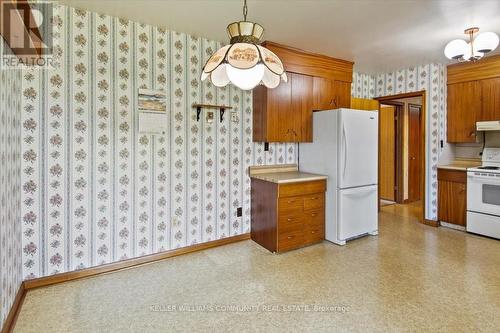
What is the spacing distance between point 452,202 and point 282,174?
2.49 m

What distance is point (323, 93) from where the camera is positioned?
401 cm

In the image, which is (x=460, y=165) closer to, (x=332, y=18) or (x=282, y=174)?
(x=282, y=174)

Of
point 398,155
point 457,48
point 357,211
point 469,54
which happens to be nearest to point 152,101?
point 357,211

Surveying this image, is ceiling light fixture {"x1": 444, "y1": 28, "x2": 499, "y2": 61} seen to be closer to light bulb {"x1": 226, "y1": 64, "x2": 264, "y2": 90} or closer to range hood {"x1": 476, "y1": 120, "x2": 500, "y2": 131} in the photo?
range hood {"x1": 476, "y1": 120, "x2": 500, "y2": 131}

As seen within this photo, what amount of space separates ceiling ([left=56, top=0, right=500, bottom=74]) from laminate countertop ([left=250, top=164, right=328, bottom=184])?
1.53 metres

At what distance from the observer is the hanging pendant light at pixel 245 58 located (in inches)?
68.6

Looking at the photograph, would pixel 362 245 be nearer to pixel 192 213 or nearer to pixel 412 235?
pixel 412 235

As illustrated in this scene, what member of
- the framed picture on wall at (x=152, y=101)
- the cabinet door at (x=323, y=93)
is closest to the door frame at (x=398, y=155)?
the cabinet door at (x=323, y=93)

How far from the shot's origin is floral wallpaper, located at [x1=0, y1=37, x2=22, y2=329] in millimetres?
1835

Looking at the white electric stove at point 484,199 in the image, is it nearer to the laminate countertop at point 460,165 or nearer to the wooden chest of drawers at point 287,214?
the laminate countertop at point 460,165

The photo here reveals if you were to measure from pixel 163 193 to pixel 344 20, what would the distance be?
8.15 feet

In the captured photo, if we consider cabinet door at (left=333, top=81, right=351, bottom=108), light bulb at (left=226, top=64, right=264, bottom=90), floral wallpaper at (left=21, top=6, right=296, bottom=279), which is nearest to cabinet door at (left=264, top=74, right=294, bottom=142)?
floral wallpaper at (left=21, top=6, right=296, bottom=279)

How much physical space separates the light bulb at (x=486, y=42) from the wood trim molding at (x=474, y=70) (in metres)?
1.45

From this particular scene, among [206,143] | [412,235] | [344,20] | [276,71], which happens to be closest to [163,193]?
[206,143]
